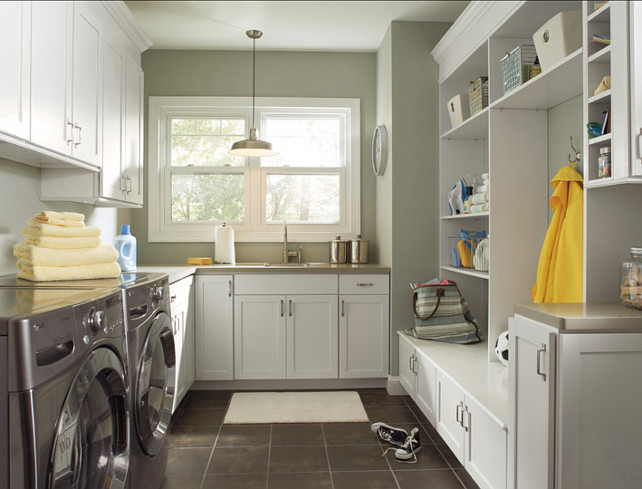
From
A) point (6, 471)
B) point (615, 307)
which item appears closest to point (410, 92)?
point (615, 307)

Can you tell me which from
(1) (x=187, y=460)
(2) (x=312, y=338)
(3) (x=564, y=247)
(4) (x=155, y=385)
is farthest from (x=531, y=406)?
(2) (x=312, y=338)

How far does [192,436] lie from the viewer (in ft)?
8.70

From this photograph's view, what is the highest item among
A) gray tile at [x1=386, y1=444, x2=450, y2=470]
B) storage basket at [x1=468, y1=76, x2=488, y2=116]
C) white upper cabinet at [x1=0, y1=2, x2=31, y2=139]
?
storage basket at [x1=468, y1=76, x2=488, y2=116]

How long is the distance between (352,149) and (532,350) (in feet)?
8.98

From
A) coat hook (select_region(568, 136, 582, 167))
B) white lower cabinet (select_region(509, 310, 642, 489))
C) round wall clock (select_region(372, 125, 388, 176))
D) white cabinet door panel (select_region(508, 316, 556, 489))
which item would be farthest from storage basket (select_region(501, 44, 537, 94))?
white lower cabinet (select_region(509, 310, 642, 489))

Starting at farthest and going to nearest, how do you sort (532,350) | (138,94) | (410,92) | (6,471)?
(410,92), (138,94), (532,350), (6,471)

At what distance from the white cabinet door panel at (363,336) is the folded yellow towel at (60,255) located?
1736 millimetres

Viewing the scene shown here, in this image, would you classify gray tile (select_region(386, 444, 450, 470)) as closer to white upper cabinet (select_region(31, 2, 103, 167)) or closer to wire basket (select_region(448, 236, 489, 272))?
wire basket (select_region(448, 236, 489, 272))

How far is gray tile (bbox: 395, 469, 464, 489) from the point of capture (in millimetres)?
2127

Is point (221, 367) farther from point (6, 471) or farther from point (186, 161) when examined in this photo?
point (6, 471)

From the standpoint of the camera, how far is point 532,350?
1.49 meters

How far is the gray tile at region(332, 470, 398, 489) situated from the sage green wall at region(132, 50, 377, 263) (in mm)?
1967

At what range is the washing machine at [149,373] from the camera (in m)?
1.70

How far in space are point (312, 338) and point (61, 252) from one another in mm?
1865
